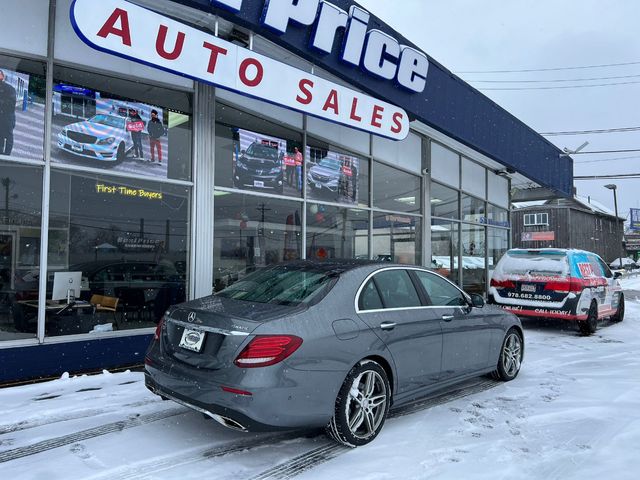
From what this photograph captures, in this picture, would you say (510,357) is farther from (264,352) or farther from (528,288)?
(528,288)

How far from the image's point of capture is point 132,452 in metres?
3.71

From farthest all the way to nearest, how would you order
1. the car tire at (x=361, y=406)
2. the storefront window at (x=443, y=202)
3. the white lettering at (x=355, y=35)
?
the storefront window at (x=443, y=202)
the white lettering at (x=355, y=35)
the car tire at (x=361, y=406)

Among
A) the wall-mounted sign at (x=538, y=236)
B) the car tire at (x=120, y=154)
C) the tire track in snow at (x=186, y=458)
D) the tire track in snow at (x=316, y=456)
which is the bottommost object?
the tire track in snow at (x=316, y=456)

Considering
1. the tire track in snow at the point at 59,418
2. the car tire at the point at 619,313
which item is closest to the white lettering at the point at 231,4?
the tire track in snow at the point at 59,418

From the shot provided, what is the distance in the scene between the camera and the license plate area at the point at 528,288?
31.5ft

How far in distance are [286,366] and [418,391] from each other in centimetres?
164

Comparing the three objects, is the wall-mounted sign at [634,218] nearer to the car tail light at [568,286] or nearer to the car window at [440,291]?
the car tail light at [568,286]

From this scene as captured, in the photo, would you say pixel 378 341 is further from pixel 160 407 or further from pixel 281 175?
pixel 281 175

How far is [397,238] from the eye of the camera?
11.4 meters

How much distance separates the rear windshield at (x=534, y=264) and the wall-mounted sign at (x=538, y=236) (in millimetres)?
36218

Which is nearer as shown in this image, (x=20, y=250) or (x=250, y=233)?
(x=20, y=250)

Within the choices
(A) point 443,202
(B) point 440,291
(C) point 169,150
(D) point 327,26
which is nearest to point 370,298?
(B) point 440,291

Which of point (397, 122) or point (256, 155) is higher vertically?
point (397, 122)

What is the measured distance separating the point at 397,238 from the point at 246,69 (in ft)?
19.4
